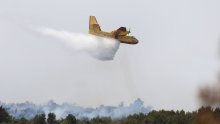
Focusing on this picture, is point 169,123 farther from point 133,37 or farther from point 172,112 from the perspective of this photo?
point 133,37

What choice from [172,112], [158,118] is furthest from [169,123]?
[172,112]

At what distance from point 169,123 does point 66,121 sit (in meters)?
37.9

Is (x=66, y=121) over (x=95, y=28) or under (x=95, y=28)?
under

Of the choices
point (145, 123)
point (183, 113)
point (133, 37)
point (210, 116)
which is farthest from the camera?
point (183, 113)

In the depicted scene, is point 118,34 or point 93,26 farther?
point 93,26

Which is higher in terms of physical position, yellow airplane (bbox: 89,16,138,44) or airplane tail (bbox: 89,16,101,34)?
airplane tail (bbox: 89,16,101,34)

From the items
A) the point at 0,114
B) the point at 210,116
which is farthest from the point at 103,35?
the point at 0,114

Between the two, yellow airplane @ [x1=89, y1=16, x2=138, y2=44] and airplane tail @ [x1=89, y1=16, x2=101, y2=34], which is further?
airplane tail @ [x1=89, y1=16, x2=101, y2=34]

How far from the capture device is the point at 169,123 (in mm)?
180125

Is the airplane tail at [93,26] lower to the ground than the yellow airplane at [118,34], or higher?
higher

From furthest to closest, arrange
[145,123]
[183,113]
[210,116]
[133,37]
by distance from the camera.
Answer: [183,113] < [145,123] < [133,37] < [210,116]

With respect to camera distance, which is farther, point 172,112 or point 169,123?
point 172,112

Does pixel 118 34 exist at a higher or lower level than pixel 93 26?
lower

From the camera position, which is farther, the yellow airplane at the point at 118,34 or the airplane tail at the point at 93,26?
the airplane tail at the point at 93,26
